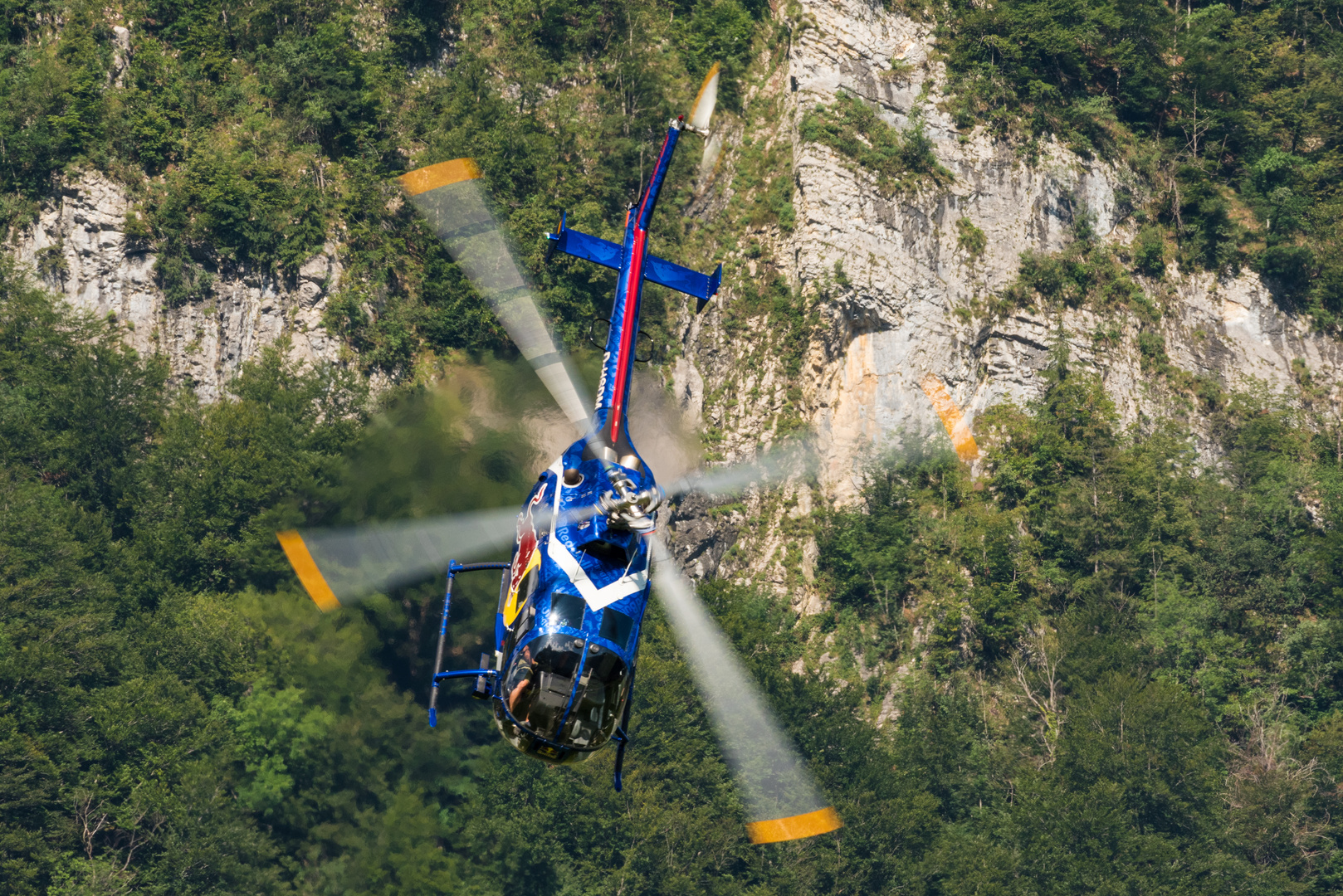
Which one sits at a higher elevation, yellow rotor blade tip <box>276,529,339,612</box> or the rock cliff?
the rock cliff

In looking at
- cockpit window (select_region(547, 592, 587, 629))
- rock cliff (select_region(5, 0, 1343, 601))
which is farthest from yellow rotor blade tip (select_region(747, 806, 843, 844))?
rock cliff (select_region(5, 0, 1343, 601))

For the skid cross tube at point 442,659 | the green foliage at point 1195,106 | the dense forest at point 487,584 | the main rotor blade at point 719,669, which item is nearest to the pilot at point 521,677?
the skid cross tube at point 442,659

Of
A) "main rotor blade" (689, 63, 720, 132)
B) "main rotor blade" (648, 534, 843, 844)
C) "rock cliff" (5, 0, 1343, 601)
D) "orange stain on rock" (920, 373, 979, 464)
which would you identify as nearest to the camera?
"main rotor blade" (648, 534, 843, 844)

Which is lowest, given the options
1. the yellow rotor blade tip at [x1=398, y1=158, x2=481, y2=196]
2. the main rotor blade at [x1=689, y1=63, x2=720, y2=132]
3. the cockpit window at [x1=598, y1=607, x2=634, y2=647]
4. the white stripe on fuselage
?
the cockpit window at [x1=598, y1=607, x2=634, y2=647]

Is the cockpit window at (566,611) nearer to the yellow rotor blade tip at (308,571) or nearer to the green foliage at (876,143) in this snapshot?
the yellow rotor blade tip at (308,571)

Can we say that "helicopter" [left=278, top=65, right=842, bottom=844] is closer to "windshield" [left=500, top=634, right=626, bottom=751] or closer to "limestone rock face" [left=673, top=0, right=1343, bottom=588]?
"windshield" [left=500, top=634, right=626, bottom=751]

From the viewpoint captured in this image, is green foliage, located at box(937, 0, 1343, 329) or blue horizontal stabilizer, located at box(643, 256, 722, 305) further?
green foliage, located at box(937, 0, 1343, 329)
